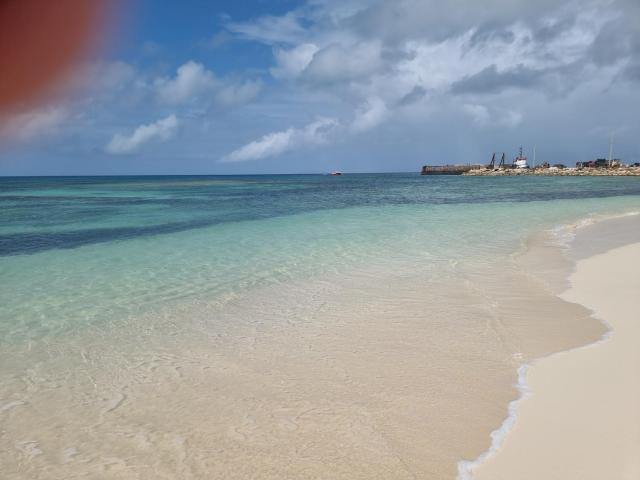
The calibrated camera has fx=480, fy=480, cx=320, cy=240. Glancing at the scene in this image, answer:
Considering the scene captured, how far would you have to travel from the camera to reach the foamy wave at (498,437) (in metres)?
3.69

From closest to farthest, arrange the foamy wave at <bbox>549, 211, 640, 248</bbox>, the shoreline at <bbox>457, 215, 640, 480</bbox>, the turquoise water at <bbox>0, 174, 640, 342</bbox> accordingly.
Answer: the shoreline at <bbox>457, 215, 640, 480</bbox> < the turquoise water at <bbox>0, 174, 640, 342</bbox> < the foamy wave at <bbox>549, 211, 640, 248</bbox>

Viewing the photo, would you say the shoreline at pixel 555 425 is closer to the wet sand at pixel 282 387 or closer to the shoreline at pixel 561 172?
the wet sand at pixel 282 387

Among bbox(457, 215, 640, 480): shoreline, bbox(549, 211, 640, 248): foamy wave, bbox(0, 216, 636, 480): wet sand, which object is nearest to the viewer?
bbox(457, 215, 640, 480): shoreline

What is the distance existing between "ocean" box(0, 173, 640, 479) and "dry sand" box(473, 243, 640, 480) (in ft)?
0.98

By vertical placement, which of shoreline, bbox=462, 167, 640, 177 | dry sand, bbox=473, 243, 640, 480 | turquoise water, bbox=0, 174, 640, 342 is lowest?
turquoise water, bbox=0, 174, 640, 342

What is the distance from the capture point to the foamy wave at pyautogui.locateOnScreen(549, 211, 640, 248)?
1628 centimetres

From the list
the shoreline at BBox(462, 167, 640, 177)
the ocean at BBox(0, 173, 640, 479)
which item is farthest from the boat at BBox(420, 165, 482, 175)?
the ocean at BBox(0, 173, 640, 479)

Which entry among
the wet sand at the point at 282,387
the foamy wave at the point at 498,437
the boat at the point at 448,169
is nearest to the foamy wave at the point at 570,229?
the wet sand at the point at 282,387

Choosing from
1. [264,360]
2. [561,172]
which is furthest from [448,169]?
[264,360]

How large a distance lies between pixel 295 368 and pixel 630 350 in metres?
4.16

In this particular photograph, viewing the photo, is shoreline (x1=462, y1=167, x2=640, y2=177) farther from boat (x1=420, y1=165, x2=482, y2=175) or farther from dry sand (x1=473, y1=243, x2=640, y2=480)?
dry sand (x1=473, y1=243, x2=640, y2=480)

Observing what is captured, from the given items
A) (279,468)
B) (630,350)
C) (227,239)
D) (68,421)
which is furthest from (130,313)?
(227,239)

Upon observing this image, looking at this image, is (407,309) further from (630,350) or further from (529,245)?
(529,245)

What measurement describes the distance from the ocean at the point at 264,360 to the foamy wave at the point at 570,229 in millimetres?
3824
